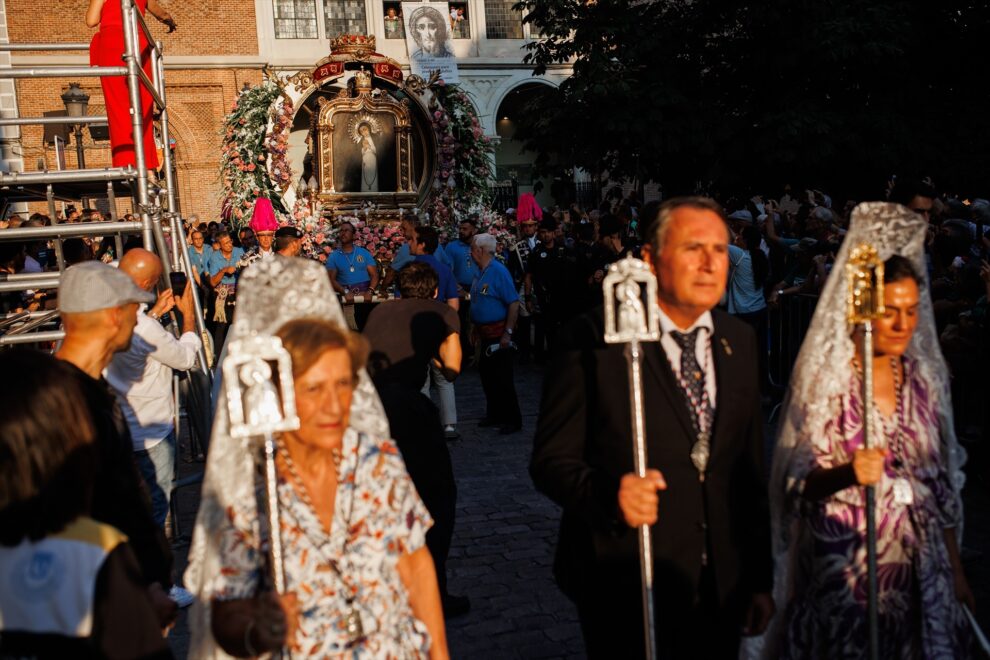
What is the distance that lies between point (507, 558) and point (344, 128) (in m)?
13.3

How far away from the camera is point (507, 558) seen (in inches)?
241

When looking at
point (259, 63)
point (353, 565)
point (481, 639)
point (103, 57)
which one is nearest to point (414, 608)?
point (353, 565)

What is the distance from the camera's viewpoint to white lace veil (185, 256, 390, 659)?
257 centimetres

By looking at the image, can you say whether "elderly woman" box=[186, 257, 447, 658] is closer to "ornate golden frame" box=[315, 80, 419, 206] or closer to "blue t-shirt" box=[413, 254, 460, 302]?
"blue t-shirt" box=[413, 254, 460, 302]

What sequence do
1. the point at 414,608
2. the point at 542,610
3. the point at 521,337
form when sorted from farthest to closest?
the point at 521,337 → the point at 542,610 → the point at 414,608

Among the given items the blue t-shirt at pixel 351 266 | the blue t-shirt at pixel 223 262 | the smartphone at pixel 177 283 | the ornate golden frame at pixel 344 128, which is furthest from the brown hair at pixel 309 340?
Result: the ornate golden frame at pixel 344 128

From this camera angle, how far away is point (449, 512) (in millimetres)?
5094

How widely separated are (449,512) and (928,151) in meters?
12.4

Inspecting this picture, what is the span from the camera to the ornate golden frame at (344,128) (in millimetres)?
17859

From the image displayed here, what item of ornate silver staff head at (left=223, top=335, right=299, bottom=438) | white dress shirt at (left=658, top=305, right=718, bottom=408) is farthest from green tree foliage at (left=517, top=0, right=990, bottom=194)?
ornate silver staff head at (left=223, top=335, right=299, bottom=438)

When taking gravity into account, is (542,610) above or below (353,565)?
below

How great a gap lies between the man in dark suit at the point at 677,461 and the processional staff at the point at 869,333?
31cm

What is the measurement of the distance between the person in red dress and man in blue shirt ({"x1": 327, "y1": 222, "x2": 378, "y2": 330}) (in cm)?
629

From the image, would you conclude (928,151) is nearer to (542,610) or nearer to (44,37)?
(542,610)
